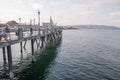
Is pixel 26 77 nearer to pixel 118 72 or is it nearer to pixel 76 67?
pixel 76 67

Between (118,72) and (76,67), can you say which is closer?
Result: (118,72)

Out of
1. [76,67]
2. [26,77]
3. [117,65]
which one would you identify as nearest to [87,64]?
[76,67]

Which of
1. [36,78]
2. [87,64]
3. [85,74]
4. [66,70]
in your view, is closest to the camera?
[36,78]

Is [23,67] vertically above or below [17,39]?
below

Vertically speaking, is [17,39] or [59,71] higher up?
[17,39]

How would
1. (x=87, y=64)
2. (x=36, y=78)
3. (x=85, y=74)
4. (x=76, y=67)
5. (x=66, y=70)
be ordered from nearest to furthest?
1. (x=36, y=78)
2. (x=85, y=74)
3. (x=66, y=70)
4. (x=76, y=67)
5. (x=87, y=64)

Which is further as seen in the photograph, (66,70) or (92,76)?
(66,70)

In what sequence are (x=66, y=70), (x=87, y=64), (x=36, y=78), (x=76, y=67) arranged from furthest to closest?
(x=87, y=64) → (x=76, y=67) → (x=66, y=70) → (x=36, y=78)

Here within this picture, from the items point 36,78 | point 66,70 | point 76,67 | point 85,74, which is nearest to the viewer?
point 36,78

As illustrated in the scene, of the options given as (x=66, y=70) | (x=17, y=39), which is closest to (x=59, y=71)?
(x=66, y=70)

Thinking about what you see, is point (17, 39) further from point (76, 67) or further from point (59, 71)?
point (76, 67)
